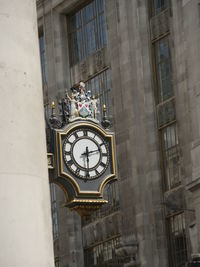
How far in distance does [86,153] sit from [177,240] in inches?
1056

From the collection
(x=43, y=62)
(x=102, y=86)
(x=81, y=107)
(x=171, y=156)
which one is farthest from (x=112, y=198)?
(x=81, y=107)

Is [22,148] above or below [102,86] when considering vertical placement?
below

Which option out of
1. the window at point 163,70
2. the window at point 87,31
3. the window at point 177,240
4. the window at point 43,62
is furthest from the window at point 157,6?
the window at point 43,62

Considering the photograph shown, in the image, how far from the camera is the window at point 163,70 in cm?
4222

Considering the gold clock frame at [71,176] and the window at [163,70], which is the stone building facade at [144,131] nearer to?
the window at [163,70]

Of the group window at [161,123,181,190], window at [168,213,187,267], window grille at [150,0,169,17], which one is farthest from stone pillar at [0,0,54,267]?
window grille at [150,0,169,17]

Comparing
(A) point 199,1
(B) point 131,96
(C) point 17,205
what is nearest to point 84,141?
(C) point 17,205

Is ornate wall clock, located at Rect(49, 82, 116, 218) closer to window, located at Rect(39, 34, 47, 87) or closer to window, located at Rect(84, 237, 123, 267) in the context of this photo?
→ window, located at Rect(84, 237, 123, 267)

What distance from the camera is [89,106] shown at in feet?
48.1

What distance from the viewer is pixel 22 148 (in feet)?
36.4

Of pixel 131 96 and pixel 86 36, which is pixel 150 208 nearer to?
pixel 131 96

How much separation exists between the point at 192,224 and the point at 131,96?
28.3ft

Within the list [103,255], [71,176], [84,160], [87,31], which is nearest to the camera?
[71,176]

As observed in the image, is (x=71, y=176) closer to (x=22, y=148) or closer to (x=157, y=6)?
(x=22, y=148)
